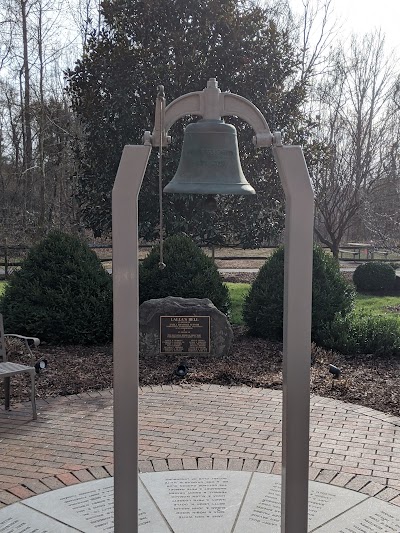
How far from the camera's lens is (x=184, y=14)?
36.9 feet

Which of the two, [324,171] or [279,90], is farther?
[324,171]

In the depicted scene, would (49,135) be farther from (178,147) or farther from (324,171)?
(324,171)

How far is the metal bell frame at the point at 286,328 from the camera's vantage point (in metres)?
2.58

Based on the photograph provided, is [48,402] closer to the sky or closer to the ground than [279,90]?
closer to the ground

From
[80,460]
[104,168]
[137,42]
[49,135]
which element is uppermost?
[137,42]

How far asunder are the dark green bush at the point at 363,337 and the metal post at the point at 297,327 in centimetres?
539

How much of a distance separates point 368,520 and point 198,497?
1058 millimetres

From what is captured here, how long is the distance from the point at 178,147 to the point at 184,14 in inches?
102

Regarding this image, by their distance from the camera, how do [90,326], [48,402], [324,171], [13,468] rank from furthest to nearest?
[324,171], [90,326], [48,402], [13,468]

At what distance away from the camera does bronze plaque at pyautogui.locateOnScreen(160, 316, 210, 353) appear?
23.9 ft

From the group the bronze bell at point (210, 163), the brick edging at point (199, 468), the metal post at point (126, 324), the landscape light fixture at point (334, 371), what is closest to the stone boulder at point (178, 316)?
the landscape light fixture at point (334, 371)

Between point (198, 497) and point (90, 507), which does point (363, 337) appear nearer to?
point (198, 497)

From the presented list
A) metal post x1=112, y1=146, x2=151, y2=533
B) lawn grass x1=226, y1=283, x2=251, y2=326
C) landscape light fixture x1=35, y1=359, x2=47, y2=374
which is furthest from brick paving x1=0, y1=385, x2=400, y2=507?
lawn grass x1=226, y1=283, x2=251, y2=326

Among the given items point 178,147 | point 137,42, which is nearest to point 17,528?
point 178,147
